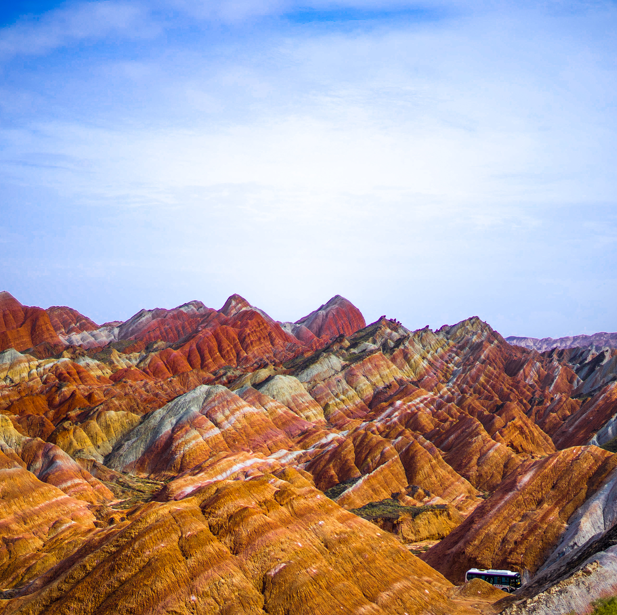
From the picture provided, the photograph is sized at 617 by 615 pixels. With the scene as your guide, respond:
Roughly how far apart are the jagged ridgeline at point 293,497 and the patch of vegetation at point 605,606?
20.8 inches

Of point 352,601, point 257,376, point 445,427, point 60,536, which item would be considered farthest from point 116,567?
point 257,376

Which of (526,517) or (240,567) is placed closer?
(240,567)

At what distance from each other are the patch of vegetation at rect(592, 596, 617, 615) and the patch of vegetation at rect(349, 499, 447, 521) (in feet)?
159

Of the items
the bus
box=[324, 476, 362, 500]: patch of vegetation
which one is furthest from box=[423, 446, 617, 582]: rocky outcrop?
box=[324, 476, 362, 500]: patch of vegetation

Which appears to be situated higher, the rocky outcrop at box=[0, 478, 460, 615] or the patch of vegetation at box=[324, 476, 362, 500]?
the rocky outcrop at box=[0, 478, 460, 615]

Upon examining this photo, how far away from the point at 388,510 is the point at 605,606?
5841 centimetres

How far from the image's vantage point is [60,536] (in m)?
76.9

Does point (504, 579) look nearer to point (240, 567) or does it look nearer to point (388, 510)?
point (240, 567)

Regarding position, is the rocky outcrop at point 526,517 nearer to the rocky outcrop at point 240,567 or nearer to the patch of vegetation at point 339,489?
the rocky outcrop at point 240,567

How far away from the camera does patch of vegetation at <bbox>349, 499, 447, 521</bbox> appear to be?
295 feet

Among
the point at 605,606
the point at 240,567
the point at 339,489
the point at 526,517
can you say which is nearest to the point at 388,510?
the point at 339,489

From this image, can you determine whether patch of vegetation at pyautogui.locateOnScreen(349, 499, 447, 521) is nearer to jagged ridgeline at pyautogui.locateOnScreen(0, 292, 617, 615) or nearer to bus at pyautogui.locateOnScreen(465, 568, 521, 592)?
jagged ridgeline at pyautogui.locateOnScreen(0, 292, 617, 615)

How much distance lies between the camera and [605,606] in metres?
40.1

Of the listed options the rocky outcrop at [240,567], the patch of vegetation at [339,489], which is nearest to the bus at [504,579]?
the rocky outcrop at [240,567]
